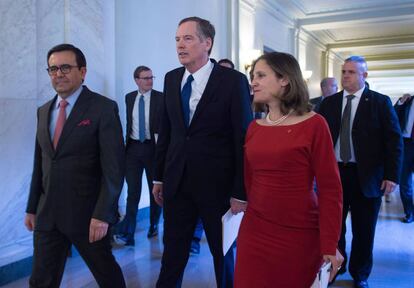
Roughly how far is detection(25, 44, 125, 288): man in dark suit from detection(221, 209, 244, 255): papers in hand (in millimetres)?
557

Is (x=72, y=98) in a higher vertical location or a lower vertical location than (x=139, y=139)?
higher

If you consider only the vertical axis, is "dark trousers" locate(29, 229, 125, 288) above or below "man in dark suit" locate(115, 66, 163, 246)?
below

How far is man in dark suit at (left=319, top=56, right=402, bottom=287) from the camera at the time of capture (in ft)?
9.28

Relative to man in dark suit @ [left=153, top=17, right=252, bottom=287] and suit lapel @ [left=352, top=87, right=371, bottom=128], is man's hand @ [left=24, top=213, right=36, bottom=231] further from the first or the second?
suit lapel @ [left=352, top=87, right=371, bottom=128]

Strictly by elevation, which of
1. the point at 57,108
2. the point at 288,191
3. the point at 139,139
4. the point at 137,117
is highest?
the point at 137,117

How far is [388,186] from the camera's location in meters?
2.82

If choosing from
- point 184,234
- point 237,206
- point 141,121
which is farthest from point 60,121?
point 141,121

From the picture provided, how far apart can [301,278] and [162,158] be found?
1072 millimetres

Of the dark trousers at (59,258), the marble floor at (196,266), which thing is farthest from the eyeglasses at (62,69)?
the marble floor at (196,266)

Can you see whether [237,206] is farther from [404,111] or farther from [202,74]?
[404,111]

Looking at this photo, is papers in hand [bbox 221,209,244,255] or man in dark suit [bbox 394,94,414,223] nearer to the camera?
papers in hand [bbox 221,209,244,255]

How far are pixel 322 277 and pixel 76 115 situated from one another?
52.7 inches

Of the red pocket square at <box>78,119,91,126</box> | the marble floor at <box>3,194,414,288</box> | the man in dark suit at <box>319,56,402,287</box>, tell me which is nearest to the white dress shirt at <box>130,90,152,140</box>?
the marble floor at <box>3,194,414,288</box>

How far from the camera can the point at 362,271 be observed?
3008mm
